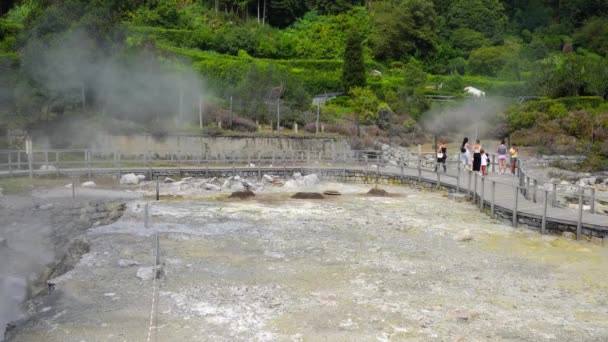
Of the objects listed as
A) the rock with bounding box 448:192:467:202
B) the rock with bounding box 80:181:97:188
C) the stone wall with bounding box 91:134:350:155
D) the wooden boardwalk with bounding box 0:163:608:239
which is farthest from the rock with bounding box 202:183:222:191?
the rock with bounding box 448:192:467:202

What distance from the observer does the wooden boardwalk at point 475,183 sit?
58.1 ft

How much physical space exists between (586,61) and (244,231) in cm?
4583

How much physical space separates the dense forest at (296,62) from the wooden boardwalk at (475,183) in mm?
6805

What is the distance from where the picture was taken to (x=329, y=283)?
12.9 meters

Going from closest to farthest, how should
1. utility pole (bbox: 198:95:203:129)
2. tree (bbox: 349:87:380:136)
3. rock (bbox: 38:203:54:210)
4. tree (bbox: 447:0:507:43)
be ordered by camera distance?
1. rock (bbox: 38:203:54:210)
2. utility pole (bbox: 198:95:203:129)
3. tree (bbox: 349:87:380:136)
4. tree (bbox: 447:0:507:43)

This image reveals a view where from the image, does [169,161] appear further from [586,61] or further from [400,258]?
[586,61]

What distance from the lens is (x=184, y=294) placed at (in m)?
12.1

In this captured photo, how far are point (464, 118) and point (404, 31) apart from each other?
721 inches

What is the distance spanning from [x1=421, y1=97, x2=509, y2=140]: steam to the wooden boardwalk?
578 inches

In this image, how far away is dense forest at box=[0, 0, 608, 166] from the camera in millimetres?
34906

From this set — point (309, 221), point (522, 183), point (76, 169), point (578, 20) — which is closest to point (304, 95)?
point (76, 169)

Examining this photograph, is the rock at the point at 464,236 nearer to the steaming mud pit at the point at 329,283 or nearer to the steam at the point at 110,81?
the steaming mud pit at the point at 329,283

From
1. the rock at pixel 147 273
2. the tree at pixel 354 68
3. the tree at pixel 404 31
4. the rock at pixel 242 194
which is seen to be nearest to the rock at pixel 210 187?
the rock at pixel 242 194

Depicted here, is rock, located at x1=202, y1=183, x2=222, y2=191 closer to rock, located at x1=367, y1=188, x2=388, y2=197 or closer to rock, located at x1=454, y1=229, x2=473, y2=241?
rock, located at x1=367, y1=188, x2=388, y2=197
